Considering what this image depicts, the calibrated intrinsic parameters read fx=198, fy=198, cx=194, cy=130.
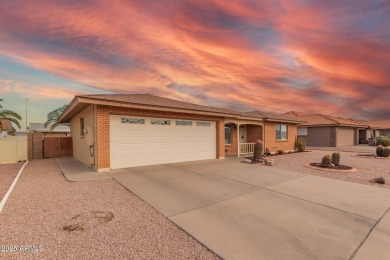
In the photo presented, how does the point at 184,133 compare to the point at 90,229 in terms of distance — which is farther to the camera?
the point at 184,133

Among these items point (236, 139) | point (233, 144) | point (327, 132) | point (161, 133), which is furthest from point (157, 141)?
point (327, 132)

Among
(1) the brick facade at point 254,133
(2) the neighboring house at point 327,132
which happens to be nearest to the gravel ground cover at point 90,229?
(1) the brick facade at point 254,133

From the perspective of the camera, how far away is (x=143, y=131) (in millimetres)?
10633

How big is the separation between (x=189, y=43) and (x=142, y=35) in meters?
2.70

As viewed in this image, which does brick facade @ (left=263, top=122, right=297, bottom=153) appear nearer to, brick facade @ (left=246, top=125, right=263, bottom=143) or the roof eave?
brick facade @ (left=246, top=125, right=263, bottom=143)

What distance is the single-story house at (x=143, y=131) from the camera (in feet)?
30.6

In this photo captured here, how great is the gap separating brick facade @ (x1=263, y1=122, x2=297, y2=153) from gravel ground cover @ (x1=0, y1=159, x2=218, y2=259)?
579 inches

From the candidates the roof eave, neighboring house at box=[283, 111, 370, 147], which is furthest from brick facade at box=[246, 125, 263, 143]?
neighboring house at box=[283, 111, 370, 147]

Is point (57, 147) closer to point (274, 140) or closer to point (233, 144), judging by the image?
point (233, 144)

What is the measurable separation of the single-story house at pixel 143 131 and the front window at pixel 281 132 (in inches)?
202

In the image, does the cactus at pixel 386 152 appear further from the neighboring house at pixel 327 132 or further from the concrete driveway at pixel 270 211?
the concrete driveway at pixel 270 211

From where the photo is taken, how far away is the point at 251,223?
4156 millimetres

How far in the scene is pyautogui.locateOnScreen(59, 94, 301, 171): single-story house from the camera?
9.31m

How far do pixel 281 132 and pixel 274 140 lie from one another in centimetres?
166
